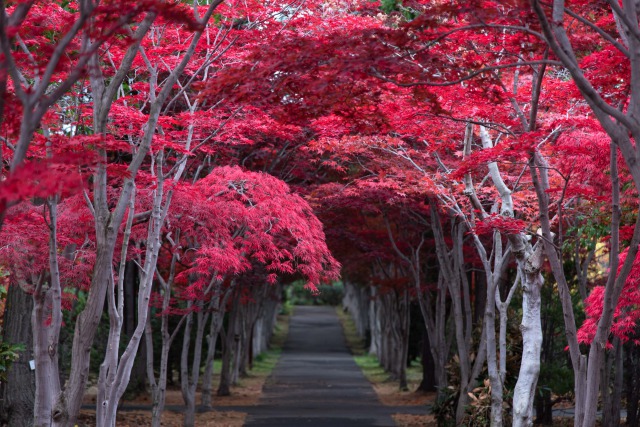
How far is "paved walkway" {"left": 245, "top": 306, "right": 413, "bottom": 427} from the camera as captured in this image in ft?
67.2

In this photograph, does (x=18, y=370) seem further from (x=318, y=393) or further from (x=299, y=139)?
(x=318, y=393)

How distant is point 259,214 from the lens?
583 inches

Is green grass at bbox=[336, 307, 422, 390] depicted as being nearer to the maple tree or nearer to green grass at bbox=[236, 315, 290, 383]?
green grass at bbox=[236, 315, 290, 383]

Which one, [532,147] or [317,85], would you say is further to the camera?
[532,147]

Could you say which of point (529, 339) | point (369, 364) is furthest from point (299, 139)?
point (369, 364)

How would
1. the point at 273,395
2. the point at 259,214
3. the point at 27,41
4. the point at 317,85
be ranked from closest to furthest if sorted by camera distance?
the point at 317,85 < the point at 27,41 < the point at 259,214 < the point at 273,395

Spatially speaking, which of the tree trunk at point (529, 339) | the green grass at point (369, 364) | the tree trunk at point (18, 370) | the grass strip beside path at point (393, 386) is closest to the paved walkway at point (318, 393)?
the grass strip beside path at point (393, 386)

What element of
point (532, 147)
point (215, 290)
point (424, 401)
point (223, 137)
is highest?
point (223, 137)

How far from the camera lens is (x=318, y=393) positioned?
27375 millimetres

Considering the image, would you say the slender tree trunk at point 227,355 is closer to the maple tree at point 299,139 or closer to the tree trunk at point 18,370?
the maple tree at point 299,139

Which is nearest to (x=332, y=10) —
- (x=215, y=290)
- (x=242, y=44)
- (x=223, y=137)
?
(x=242, y=44)

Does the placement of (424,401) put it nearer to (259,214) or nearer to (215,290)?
(215,290)

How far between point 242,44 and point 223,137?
1.58 meters

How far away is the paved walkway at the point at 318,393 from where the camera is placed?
67.2ft
